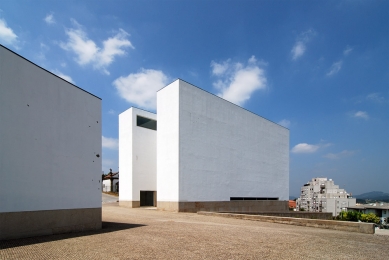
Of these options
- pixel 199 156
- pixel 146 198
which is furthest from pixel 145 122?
pixel 199 156

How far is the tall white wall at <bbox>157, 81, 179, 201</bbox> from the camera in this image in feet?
72.1

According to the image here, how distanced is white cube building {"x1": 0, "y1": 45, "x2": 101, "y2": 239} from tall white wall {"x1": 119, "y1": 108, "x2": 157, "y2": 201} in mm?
17874

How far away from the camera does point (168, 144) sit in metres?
22.8

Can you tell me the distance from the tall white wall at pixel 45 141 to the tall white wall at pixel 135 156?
17.9 metres

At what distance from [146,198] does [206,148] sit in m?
10.8

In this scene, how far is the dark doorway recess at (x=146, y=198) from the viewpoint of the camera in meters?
29.6

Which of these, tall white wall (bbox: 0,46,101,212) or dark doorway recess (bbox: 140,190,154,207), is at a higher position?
tall white wall (bbox: 0,46,101,212)

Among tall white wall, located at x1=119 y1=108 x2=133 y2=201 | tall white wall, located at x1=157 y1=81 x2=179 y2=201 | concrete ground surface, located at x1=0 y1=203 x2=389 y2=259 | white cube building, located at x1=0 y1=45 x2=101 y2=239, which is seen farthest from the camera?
tall white wall, located at x1=119 y1=108 x2=133 y2=201

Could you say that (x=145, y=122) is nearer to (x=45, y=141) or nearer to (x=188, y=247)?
(x=45, y=141)

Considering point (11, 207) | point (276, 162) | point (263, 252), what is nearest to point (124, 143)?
point (276, 162)

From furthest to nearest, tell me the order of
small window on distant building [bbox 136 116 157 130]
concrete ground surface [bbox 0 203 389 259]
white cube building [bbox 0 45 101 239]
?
1. small window on distant building [bbox 136 116 157 130]
2. white cube building [bbox 0 45 101 239]
3. concrete ground surface [bbox 0 203 389 259]

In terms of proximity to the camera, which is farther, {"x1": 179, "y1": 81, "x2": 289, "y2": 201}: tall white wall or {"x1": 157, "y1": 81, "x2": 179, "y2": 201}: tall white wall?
{"x1": 179, "y1": 81, "x2": 289, "y2": 201}: tall white wall

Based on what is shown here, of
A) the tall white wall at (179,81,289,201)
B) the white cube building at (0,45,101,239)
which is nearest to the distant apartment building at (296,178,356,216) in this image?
the tall white wall at (179,81,289,201)

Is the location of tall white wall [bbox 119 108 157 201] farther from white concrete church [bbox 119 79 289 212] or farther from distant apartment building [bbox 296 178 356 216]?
distant apartment building [bbox 296 178 356 216]
